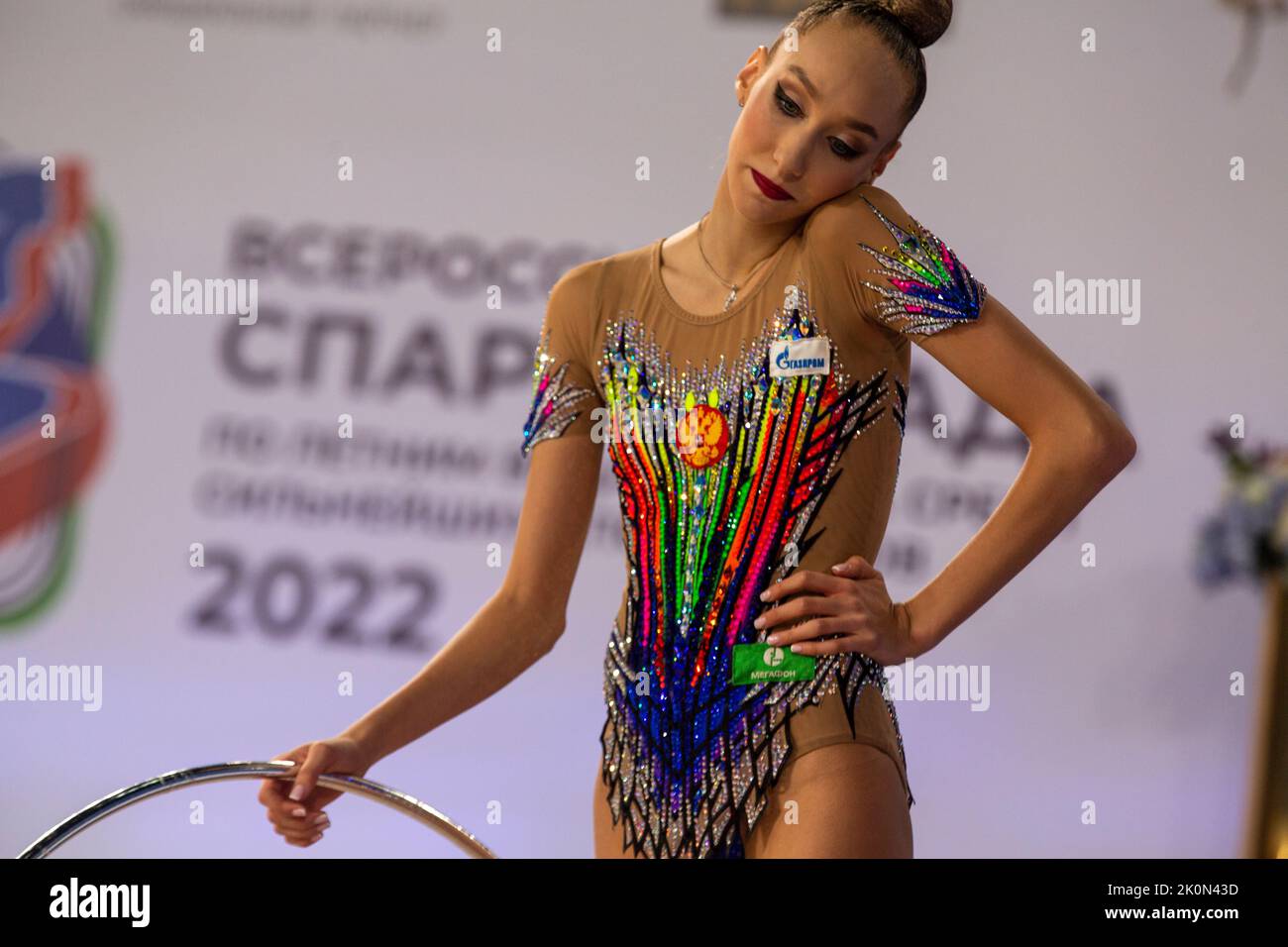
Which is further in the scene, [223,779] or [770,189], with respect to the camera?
[770,189]

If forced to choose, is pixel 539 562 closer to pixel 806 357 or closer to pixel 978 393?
pixel 806 357

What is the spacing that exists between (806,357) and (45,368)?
2.96 meters

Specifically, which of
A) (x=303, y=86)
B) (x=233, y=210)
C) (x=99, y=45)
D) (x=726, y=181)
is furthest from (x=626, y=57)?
(x=726, y=181)

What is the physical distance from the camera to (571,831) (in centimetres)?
387

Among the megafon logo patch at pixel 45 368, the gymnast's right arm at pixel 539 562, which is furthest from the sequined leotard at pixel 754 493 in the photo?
the megafon logo patch at pixel 45 368

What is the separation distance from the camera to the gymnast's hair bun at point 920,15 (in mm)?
1671

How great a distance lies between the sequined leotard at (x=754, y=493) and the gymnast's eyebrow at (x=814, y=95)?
0.24 ft

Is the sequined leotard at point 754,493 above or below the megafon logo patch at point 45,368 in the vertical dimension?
below

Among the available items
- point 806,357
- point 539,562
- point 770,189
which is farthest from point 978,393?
point 539,562

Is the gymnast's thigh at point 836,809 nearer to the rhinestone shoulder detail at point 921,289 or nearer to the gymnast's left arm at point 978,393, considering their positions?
the gymnast's left arm at point 978,393

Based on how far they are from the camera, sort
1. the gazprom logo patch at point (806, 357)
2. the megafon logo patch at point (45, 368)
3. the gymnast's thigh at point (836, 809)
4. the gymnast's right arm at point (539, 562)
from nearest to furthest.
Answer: the gymnast's thigh at point (836, 809), the gazprom logo patch at point (806, 357), the gymnast's right arm at point (539, 562), the megafon logo patch at point (45, 368)

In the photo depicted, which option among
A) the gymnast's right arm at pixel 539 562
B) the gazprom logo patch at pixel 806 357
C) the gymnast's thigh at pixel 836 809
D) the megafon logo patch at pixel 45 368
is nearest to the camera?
the gymnast's thigh at pixel 836 809

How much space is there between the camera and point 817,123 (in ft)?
5.41

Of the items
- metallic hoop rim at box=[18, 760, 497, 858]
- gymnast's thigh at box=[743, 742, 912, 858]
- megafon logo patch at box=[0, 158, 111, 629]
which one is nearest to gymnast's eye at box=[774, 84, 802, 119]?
gymnast's thigh at box=[743, 742, 912, 858]
